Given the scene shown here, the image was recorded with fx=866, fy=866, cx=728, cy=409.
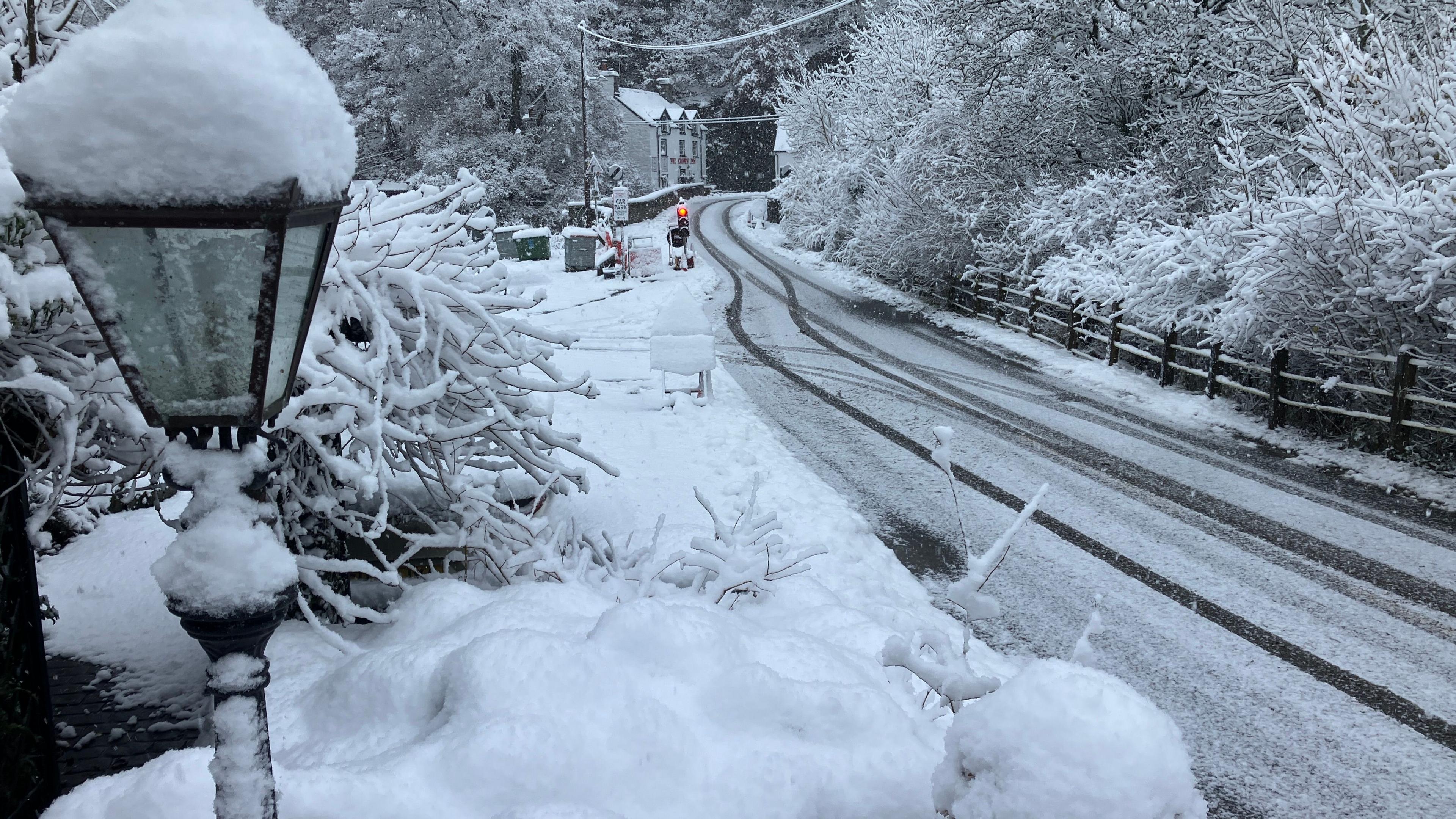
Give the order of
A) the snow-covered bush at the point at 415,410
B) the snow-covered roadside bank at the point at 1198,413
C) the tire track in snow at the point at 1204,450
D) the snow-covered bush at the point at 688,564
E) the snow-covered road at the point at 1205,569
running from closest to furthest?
the snow-covered bush at the point at 415,410
the snow-covered road at the point at 1205,569
the snow-covered bush at the point at 688,564
the tire track in snow at the point at 1204,450
the snow-covered roadside bank at the point at 1198,413

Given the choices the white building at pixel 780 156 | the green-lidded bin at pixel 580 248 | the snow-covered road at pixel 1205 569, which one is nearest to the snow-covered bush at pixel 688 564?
the snow-covered road at pixel 1205 569

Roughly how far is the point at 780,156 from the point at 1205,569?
204 feet

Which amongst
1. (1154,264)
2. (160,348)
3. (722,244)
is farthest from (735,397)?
(722,244)

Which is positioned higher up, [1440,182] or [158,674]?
[1440,182]

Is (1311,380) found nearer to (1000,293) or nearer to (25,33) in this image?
(1000,293)

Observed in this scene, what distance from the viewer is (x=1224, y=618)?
6.45 metres

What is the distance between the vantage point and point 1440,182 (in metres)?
9.65

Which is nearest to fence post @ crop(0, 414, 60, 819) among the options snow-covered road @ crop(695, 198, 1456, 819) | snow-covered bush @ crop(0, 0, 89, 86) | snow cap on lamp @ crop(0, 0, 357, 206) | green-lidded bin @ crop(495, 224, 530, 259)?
snow-covered bush @ crop(0, 0, 89, 86)

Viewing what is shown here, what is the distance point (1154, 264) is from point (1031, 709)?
45.4ft

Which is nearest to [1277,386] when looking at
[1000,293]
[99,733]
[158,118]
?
[1000,293]

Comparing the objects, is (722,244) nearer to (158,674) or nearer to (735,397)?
(735,397)

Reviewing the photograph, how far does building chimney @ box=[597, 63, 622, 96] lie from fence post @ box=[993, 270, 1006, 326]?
30329 mm

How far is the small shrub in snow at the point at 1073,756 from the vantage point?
2223 millimetres

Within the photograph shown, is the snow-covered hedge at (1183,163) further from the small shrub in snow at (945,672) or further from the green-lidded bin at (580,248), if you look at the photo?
the small shrub in snow at (945,672)
